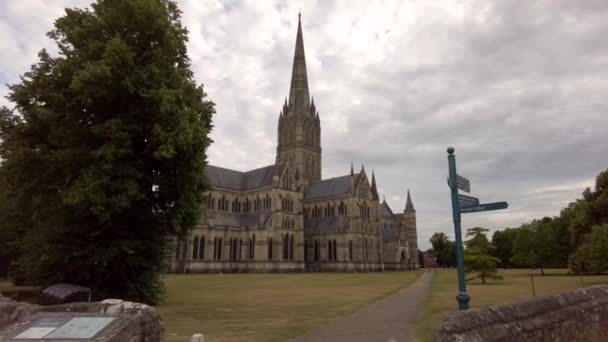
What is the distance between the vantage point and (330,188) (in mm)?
79312

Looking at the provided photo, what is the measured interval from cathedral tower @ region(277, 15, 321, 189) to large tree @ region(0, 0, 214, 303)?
64892 mm

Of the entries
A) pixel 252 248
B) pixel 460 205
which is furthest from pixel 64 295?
Result: pixel 252 248

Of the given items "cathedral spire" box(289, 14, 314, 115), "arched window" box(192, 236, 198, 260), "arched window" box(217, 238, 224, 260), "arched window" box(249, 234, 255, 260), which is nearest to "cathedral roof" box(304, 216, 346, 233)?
"arched window" box(249, 234, 255, 260)

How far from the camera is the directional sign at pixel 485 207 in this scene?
8609 mm

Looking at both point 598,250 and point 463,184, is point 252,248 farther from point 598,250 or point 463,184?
point 463,184

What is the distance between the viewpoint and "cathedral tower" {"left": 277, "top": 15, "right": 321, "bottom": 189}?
86.2 metres

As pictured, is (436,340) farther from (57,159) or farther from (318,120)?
(318,120)

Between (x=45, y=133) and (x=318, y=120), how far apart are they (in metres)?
76.6

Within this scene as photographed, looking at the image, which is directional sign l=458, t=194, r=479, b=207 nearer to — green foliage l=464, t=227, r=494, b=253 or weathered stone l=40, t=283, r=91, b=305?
weathered stone l=40, t=283, r=91, b=305

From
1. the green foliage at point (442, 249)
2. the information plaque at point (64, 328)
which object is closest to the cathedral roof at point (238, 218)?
the information plaque at point (64, 328)

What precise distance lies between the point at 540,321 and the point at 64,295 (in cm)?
1556

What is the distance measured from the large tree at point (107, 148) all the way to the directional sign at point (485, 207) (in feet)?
39.8

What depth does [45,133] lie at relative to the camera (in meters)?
18.5

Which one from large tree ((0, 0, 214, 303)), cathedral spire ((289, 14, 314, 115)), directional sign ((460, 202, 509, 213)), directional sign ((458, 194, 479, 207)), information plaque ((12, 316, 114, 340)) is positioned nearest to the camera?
information plaque ((12, 316, 114, 340))
